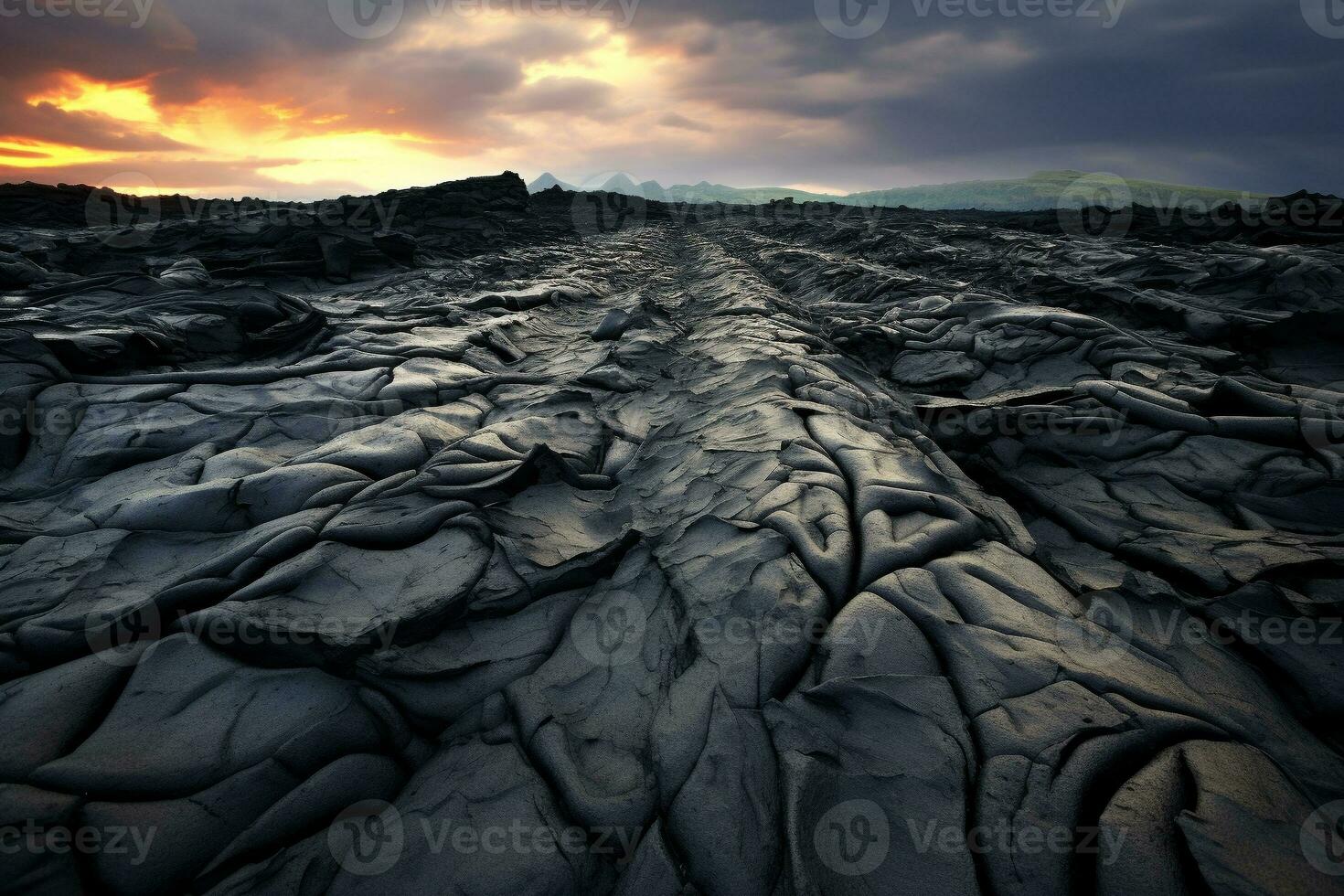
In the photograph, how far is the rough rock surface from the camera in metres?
1.24

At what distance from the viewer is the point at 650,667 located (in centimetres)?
177

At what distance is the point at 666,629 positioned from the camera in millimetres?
1884

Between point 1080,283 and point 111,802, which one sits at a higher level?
point 1080,283

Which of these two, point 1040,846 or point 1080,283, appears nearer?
point 1040,846

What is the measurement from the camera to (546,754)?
1.52 m

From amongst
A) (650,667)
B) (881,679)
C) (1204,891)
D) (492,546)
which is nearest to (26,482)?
(492,546)

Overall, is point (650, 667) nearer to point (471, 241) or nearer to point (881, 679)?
point (881, 679)

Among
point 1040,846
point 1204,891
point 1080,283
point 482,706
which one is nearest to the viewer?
point 1204,891

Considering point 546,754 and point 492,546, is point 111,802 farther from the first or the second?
point 492,546

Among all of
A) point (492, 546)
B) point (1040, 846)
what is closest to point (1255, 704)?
point (1040, 846)

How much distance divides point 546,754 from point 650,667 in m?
0.42

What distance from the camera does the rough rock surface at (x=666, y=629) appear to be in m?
1.24

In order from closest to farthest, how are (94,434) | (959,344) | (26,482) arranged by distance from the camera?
(26,482) < (94,434) < (959,344)

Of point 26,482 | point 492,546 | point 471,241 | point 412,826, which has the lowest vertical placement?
point 412,826
